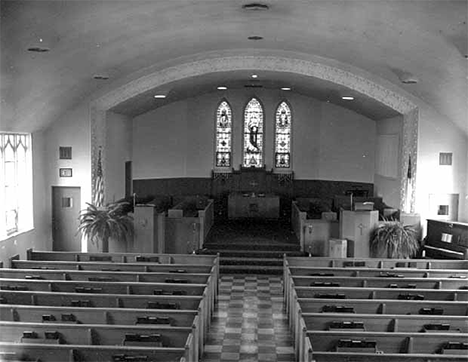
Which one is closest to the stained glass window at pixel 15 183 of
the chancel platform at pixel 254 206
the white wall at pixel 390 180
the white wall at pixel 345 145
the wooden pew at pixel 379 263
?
the wooden pew at pixel 379 263

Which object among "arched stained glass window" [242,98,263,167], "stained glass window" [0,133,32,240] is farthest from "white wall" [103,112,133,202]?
"arched stained glass window" [242,98,263,167]

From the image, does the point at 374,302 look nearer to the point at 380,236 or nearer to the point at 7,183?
the point at 380,236

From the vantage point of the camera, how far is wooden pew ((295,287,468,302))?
9.42 meters

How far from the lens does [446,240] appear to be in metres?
14.3

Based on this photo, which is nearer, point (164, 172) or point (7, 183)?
point (7, 183)

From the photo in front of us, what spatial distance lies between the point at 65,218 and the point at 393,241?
315 inches

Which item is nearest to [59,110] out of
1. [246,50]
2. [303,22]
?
[246,50]

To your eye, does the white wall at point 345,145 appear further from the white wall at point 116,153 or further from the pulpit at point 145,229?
the pulpit at point 145,229

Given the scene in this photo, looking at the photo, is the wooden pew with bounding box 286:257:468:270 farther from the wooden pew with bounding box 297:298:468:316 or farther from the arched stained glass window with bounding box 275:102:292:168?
the arched stained glass window with bounding box 275:102:292:168

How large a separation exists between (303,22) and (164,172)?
36.9 ft

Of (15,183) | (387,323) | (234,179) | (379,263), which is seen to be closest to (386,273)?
(379,263)

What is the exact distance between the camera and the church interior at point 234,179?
26.3ft

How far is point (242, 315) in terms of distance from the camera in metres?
11.3

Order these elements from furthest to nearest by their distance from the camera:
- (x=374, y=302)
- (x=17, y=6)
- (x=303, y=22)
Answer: (x=303, y=22), (x=374, y=302), (x=17, y=6)
